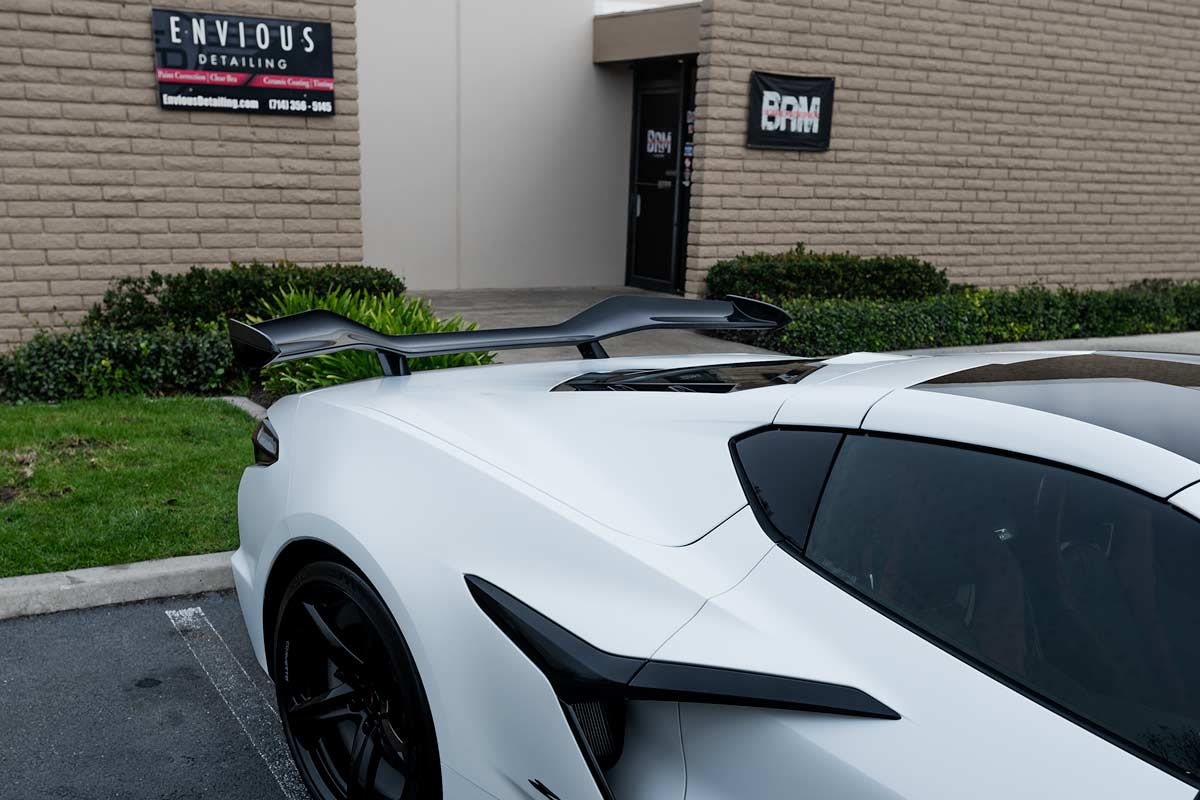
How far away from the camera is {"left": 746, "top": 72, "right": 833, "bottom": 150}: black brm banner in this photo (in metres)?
11.1

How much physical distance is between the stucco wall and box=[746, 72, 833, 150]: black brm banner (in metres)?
3.66

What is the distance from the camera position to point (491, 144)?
1380 centimetres

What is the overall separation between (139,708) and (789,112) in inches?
364

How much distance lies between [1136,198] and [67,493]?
1307 centimetres

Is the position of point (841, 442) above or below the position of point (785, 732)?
above

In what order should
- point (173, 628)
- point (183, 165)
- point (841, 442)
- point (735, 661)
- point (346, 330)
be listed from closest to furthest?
point (735, 661) → point (841, 442) → point (346, 330) → point (173, 628) → point (183, 165)

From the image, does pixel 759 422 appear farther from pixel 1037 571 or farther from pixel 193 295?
pixel 193 295

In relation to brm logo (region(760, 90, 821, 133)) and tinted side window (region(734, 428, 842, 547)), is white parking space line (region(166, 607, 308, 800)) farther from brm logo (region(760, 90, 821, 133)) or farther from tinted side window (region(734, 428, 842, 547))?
brm logo (region(760, 90, 821, 133))

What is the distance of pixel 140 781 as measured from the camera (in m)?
3.30

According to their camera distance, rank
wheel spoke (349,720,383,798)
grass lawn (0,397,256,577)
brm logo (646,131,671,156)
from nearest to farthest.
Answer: wheel spoke (349,720,383,798)
grass lawn (0,397,256,577)
brm logo (646,131,671,156)

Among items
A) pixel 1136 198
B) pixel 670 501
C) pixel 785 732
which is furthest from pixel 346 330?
pixel 1136 198

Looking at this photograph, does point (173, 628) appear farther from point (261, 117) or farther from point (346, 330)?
point (261, 117)

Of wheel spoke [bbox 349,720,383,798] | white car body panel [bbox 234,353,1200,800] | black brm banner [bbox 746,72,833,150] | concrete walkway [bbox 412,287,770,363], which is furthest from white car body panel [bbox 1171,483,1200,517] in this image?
black brm banner [bbox 746,72,833,150]

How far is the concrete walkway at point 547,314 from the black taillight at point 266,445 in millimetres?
5154
